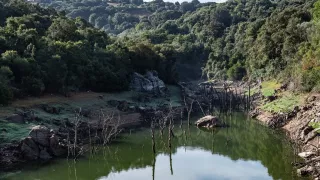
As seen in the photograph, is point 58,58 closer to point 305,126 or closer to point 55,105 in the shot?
point 55,105

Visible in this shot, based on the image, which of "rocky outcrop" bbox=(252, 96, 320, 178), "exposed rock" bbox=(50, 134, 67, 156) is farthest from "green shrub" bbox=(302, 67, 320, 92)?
"exposed rock" bbox=(50, 134, 67, 156)

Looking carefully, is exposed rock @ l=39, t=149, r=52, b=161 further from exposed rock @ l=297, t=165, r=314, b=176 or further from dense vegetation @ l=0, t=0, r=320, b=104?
exposed rock @ l=297, t=165, r=314, b=176

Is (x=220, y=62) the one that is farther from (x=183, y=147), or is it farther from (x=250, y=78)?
Result: (x=183, y=147)

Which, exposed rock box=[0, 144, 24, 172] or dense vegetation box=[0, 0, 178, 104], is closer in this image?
exposed rock box=[0, 144, 24, 172]

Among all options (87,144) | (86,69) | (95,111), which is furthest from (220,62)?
(87,144)

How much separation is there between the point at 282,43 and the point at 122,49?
34.7 meters

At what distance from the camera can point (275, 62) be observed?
297ft

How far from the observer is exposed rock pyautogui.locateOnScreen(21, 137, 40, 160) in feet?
137

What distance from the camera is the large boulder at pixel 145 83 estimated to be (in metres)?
82.7

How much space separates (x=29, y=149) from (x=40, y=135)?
1.84 m

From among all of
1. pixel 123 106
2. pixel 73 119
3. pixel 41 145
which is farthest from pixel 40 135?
pixel 123 106

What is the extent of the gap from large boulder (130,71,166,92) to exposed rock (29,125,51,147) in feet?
128

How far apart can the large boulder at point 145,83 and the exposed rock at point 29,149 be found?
132 feet

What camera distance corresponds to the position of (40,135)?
43031mm
